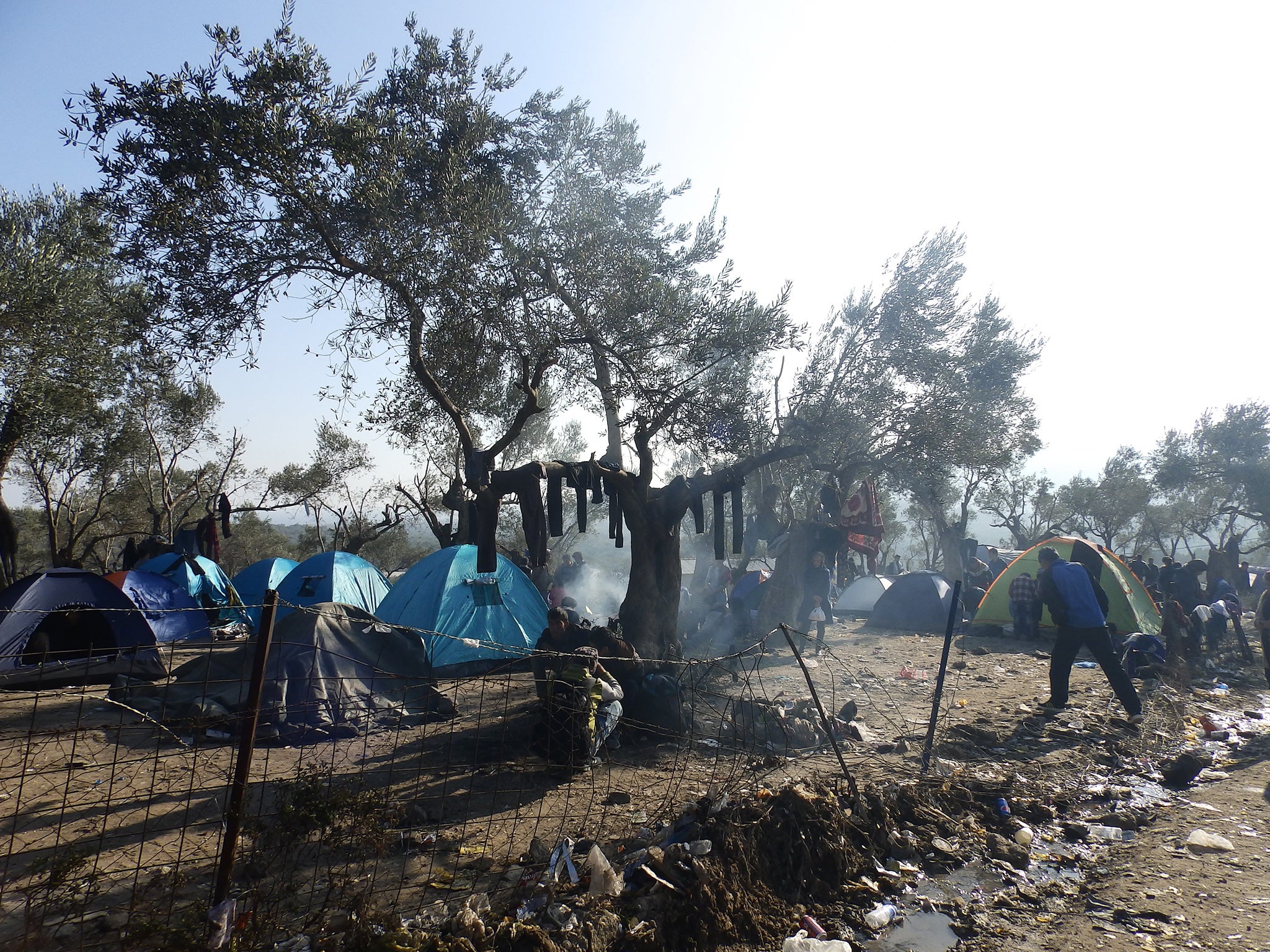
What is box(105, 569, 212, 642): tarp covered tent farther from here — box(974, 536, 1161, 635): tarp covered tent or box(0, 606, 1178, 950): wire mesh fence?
box(974, 536, 1161, 635): tarp covered tent

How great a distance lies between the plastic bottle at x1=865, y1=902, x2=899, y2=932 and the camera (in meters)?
3.85

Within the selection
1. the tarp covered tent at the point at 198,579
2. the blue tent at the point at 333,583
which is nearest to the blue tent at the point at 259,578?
the tarp covered tent at the point at 198,579

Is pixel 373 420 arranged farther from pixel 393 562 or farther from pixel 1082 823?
pixel 393 562

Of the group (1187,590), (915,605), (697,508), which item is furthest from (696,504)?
(1187,590)

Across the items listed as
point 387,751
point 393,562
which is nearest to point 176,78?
point 387,751

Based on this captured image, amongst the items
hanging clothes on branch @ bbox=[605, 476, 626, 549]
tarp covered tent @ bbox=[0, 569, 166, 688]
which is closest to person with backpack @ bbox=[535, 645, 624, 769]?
hanging clothes on branch @ bbox=[605, 476, 626, 549]

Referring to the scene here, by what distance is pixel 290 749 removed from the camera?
698 centimetres

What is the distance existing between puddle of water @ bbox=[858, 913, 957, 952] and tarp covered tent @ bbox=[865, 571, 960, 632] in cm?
1276

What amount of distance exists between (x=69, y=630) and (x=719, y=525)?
30.9 ft

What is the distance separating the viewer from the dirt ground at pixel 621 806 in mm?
3760

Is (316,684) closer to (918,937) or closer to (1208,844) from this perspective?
(918,937)

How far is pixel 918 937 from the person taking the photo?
12.4 ft

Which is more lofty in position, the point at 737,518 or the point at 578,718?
the point at 737,518

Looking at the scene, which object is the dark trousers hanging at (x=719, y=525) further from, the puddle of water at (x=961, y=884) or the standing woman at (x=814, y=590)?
the puddle of water at (x=961, y=884)
